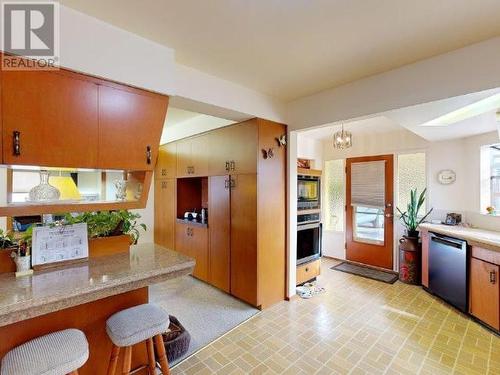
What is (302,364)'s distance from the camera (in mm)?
2025

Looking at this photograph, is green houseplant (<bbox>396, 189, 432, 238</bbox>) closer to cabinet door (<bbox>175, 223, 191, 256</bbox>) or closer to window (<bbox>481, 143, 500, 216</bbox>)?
window (<bbox>481, 143, 500, 216</bbox>)

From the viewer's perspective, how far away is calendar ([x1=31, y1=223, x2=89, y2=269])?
1562 millimetres

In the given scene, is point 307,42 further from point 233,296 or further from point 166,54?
point 233,296

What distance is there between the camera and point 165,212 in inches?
177

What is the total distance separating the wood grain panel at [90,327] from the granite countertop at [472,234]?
3.31 meters

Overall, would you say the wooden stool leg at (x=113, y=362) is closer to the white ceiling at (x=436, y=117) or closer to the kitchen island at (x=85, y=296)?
the kitchen island at (x=85, y=296)

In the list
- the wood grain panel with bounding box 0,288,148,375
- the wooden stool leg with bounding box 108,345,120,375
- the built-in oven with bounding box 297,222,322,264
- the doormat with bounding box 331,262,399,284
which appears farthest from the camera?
the doormat with bounding box 331,262,399,284

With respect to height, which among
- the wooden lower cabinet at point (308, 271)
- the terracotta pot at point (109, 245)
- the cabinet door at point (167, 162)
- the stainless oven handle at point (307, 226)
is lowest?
the wooden lower cabinet at point (308, 271)

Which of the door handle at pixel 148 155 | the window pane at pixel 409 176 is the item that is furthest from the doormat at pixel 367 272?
the door handle at pixel 148 155

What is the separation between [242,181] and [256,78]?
1167 millimetres

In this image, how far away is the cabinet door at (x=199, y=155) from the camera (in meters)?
3.56

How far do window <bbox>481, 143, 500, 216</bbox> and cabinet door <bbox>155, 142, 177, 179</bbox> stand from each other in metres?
4.57

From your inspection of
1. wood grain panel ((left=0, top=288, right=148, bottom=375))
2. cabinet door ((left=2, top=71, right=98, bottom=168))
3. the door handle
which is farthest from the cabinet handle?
wood grain panel ((left=0, top=288, right=148, bottom=375))

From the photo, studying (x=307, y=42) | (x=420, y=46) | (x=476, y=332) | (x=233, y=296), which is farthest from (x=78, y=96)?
(x=476, y=332)
